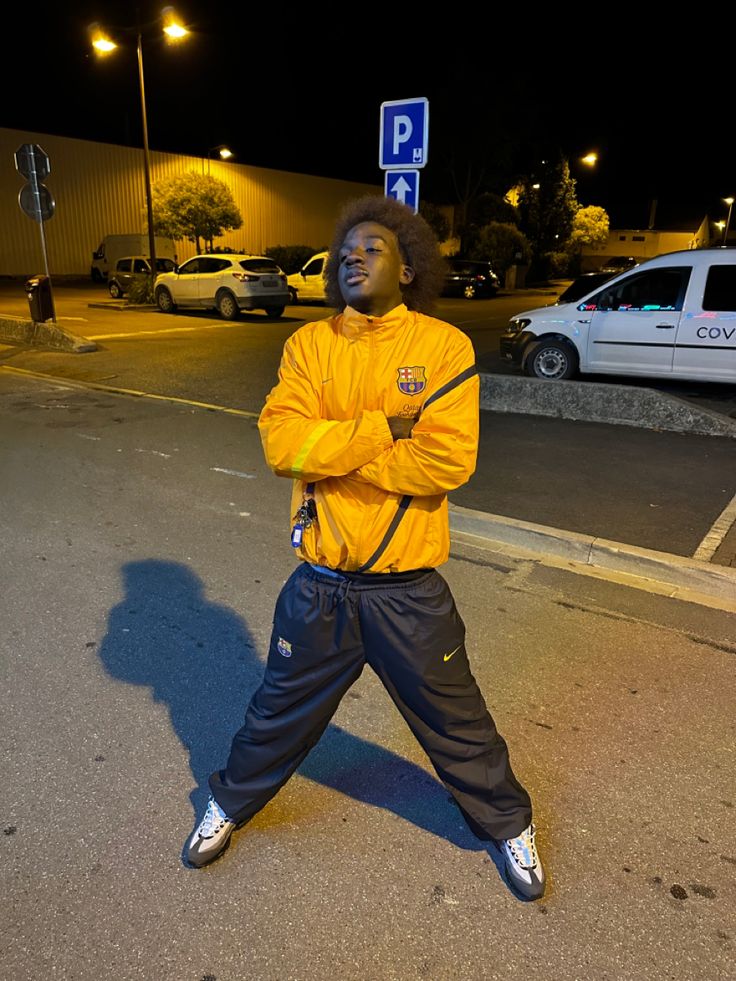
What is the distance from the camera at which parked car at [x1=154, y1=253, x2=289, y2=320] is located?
18.4m

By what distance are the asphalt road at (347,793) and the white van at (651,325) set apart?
5.61m

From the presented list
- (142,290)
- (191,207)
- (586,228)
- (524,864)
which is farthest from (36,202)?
(586,228)

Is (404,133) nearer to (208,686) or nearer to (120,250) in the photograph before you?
(208,686)

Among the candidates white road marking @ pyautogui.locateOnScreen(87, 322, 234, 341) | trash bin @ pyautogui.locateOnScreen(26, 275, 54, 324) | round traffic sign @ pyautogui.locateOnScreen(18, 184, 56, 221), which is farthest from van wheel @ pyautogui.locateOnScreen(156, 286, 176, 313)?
round traffic sign @ pyautogui.locateOnScreen(18, 184, 56, 221)

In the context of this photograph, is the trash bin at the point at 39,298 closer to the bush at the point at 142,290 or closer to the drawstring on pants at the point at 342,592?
the bush at the point at 142,290

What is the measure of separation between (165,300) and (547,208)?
28827mm

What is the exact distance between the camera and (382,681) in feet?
7.17

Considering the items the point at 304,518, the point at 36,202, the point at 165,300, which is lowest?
the point at 165,300

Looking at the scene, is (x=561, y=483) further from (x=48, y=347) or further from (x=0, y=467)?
(x=48, y=347)

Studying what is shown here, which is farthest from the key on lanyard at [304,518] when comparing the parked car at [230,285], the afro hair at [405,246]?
the parked car at [230,285]

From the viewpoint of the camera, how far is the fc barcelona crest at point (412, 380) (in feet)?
6.49

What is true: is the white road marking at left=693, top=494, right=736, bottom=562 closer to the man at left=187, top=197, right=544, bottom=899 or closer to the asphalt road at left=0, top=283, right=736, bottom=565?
the asphalt road at left=0, top=283, right=736, bottom=565

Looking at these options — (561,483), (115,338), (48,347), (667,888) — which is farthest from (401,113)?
(115,338)

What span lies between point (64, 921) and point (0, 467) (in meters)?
5.17
